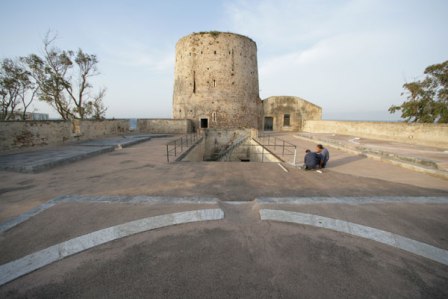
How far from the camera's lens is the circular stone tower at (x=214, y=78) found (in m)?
22.3

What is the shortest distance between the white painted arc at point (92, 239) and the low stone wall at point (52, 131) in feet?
31.6

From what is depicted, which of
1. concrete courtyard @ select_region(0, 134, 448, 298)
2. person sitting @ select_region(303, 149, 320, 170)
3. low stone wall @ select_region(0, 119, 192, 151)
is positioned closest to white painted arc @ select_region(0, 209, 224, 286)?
concrete courtyard @ select_region(0, 134, 448, 298)

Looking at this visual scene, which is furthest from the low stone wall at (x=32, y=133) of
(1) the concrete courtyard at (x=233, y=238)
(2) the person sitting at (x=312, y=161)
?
(2) the person sitting at (x=312, y=161)

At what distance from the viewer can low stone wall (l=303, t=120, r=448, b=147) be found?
11266 mm

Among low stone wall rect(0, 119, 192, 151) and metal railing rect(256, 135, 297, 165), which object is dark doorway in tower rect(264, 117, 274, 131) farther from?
low stone wall rect(0, 119, 192, 151)

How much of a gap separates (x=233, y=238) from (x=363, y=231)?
2.19 metres

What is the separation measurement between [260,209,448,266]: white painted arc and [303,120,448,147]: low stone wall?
42.2 ft

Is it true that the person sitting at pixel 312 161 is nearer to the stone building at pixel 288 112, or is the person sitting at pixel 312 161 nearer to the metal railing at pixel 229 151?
the metal railing at pixel 229 151

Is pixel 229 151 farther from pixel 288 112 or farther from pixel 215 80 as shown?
pixel 288 112

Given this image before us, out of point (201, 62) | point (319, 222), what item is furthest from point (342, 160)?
point (201, 62)

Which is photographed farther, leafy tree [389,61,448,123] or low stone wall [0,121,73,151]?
leafy tree [389,61,448,123]

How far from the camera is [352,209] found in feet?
12.7

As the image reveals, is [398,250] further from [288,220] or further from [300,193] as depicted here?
[300,193]

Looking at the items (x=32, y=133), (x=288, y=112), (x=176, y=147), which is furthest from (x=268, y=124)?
(x=32, y=133)
